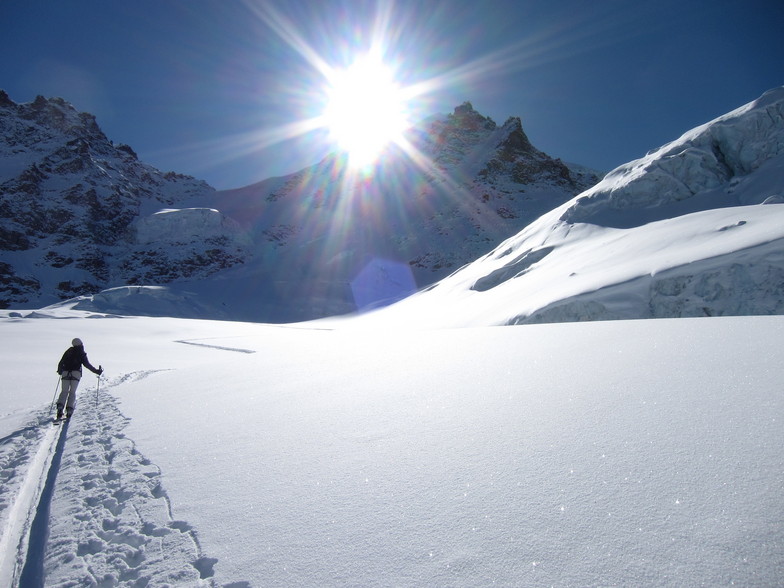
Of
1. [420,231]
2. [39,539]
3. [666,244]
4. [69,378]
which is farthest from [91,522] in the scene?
[420,231]

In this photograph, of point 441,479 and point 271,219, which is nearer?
point 441,479

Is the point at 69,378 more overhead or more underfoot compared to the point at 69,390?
more overhead

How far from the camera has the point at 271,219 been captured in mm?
82500

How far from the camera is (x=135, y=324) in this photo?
888 inches

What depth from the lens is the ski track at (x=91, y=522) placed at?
2.07 metres

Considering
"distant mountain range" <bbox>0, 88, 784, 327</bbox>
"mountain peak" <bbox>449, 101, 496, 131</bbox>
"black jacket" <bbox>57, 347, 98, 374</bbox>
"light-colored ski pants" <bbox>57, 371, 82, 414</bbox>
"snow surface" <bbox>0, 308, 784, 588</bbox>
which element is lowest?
"snow surface" <bbox>0, 308, 784, 588</bbox>

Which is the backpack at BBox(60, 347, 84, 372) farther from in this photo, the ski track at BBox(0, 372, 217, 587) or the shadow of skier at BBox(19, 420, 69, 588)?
the shadow of skier at BBox(19, 420, 69, 588)

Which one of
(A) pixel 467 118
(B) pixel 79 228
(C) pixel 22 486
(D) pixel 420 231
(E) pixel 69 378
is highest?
(A) pixel 467 118

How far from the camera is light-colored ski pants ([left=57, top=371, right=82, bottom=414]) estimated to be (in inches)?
216

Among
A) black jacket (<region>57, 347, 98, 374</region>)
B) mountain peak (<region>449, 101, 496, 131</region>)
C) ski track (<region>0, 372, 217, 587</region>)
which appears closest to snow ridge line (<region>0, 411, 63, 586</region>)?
ski track (<region>0, 372, 217, 587</region>)

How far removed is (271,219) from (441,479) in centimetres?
8609

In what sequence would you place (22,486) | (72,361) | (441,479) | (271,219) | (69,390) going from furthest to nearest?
(271,219), (72,361), (69,390), (22,486), (441,479)

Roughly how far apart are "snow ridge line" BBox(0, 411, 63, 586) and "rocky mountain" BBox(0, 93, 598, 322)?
46.4 m

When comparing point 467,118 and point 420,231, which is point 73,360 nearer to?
point 420,231
